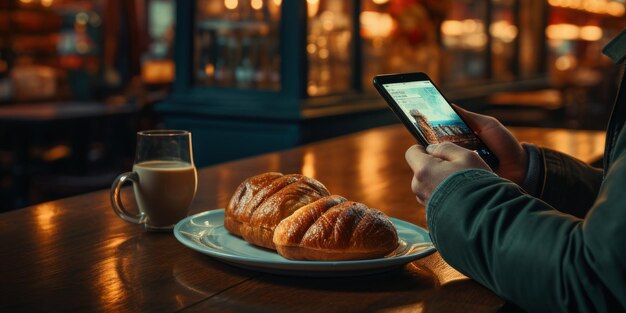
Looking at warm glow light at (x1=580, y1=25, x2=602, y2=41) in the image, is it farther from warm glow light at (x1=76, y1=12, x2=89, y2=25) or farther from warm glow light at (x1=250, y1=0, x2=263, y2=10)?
warm glow light at (x1=250, y1=0, x2=263, y2=10)

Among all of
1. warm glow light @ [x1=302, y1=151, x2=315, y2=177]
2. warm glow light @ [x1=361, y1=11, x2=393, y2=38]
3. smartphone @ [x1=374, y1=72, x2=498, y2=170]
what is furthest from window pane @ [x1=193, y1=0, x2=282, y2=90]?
smartphone @ [x1=374, y1=72, x2=498, y2=170]

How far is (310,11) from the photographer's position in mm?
4484

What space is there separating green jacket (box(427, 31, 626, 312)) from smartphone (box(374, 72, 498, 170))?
19cm

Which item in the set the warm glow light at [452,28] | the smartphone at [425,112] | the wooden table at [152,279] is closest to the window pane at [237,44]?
the warm glow light at [452,28]

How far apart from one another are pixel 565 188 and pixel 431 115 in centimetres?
33

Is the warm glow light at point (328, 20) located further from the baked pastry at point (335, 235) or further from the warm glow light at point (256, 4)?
the baked pastry at point (335, 235)

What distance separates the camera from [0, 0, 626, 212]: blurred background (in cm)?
445

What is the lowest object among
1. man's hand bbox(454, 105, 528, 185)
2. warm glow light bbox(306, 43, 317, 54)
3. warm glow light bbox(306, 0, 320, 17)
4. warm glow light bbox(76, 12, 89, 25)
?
man's hand bbox(454, 105, 528, 185)

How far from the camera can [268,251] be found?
1.19m

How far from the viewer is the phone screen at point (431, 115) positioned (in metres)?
1.23

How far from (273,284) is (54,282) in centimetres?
29

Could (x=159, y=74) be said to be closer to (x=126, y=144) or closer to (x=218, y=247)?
(x=126, y=144)

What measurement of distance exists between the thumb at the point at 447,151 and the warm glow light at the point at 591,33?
13.8 m

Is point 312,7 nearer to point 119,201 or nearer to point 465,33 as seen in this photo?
point 465,33
